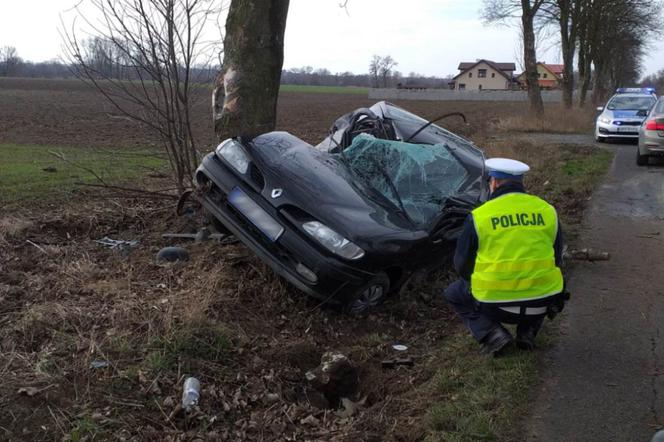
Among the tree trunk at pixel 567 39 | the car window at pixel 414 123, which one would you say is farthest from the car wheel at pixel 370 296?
the tree trunk at pixel 567 39

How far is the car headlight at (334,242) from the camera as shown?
488cm

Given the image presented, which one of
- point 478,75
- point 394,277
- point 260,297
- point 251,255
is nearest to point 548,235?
point 394,277

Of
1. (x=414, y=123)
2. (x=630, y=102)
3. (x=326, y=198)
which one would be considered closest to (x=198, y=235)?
(x=326, y=198)

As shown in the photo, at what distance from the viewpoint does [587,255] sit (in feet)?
21.7

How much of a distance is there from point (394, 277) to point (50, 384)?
2.81m

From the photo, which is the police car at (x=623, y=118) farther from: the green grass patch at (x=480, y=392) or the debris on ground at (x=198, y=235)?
the green grass patch at (x=480, y=392)

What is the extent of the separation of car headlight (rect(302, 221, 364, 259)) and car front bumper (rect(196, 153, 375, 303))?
7cm

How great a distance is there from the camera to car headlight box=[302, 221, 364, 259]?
4879mm

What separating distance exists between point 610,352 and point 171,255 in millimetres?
3838

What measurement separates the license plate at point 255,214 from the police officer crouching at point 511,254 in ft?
5.17

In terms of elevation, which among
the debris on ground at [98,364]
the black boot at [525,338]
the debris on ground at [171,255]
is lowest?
the black boot at [525,338]

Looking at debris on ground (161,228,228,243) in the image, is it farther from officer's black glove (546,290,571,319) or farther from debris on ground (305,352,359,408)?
officer's black glove (546,290,571,319)

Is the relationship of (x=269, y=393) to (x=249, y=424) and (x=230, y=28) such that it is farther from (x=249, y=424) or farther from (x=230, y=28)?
(x=230, y=28)

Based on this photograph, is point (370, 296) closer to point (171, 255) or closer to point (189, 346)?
point (189, 346)
